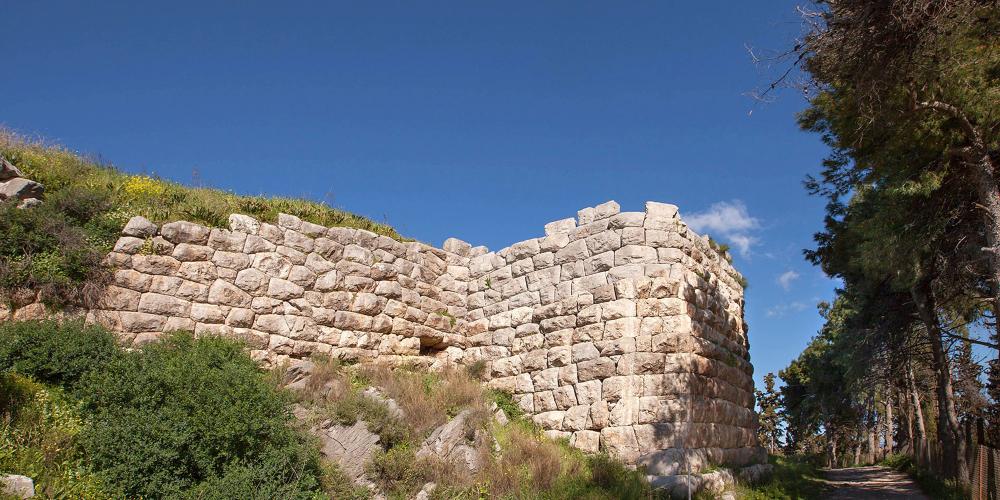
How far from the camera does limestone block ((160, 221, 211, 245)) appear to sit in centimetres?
991

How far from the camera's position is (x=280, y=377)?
963cm

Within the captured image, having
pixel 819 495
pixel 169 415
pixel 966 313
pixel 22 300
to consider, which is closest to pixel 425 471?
pixel 169 415

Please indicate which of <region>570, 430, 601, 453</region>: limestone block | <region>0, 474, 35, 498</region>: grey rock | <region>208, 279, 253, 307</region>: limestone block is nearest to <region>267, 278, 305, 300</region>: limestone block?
<region>208, 279, 253, 307</region>: limestone block

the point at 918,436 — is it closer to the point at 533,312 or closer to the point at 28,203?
the point at 533,312

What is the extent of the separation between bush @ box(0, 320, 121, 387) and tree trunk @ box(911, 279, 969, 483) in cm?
1648

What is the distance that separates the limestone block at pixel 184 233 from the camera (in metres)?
9.91

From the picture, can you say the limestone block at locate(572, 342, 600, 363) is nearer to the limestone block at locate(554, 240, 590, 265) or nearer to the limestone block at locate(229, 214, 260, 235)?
the limestone block at locate(554, 240, 590, 265)

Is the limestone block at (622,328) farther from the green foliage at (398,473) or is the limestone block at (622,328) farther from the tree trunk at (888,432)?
the tree trunk at (888,432)

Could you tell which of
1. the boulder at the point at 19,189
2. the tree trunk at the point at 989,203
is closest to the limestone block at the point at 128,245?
the boulder at the point at 19,189

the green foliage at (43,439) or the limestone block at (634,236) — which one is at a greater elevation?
the limestone block at (634,236)

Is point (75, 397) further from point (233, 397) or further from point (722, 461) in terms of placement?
point (722, 461)

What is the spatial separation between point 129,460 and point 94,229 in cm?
449

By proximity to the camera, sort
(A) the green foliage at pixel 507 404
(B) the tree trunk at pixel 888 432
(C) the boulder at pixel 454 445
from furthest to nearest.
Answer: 1. (B) the tree trunk at pixel 888 432
2. (A) the green foliage at pixel 507 404
3. (C) the boulder at pixel 454 445

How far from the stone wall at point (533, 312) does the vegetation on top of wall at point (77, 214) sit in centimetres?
36
